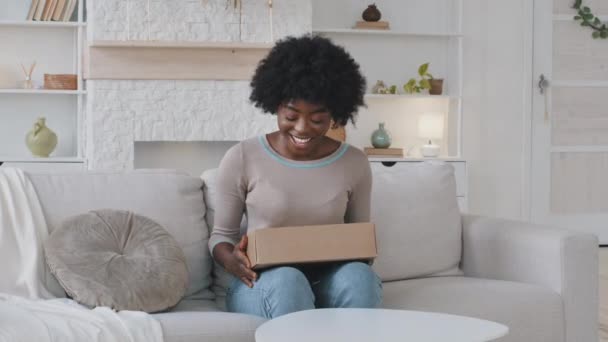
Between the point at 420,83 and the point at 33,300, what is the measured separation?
4.21 meters

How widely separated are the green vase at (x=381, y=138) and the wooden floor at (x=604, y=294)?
1.57 metres

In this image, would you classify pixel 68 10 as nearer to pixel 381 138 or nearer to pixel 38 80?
pixel 38 80

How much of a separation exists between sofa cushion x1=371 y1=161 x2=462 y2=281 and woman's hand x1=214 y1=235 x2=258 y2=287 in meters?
0.61

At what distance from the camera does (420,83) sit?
625 cm

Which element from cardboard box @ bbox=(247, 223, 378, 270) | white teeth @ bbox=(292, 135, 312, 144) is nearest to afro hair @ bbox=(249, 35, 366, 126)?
white teeth @ bbox=(292, 135, 312, 144)

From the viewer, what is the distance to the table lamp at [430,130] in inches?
243

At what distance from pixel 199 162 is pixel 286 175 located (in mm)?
3618

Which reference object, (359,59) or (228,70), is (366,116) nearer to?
(359,59)

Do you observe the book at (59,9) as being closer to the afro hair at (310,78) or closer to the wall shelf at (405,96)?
the wall shelf at (405,96)

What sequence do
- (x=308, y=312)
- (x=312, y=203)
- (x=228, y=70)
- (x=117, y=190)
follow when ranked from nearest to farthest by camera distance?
1. (x=308, y=312)
2. (x=312, y=203)
3. (x=117, y=190)
4. (x=228, y=70)

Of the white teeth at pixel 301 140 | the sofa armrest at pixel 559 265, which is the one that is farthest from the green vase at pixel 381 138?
the white teeth at pixel 301 140

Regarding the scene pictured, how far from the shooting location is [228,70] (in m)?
5.78

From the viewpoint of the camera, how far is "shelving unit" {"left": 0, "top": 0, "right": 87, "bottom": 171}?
5902mm

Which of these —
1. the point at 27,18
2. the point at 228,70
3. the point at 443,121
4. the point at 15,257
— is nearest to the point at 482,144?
the point at 443,121
